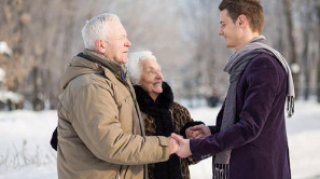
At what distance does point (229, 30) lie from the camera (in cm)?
288

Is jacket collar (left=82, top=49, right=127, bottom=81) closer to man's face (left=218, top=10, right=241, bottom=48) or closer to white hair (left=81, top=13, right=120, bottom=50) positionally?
white hair (left=81, top=13, right=120, bottom=50)

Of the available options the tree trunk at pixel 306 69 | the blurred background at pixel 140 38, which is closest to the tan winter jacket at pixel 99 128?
the blurred background at pixel 140 38

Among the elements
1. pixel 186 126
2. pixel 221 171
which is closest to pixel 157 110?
pixel 186 126

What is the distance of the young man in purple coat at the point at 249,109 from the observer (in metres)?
2.59

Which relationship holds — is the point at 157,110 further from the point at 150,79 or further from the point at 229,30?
the point at 229,30

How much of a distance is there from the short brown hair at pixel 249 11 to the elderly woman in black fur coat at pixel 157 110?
3.50 feet

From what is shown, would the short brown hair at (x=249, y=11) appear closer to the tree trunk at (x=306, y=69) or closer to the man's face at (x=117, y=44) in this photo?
the man's face at (x=117, y=44)

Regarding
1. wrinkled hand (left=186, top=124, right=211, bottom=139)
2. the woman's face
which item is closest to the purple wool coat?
wrinkled hand (left=186, top=124, right=211, bottom=139)

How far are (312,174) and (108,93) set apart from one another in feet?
20.5

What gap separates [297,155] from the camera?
938 centimetres

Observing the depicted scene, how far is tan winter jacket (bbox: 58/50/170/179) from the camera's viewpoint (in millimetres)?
2604

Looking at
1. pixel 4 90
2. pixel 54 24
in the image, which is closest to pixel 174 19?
pixel 54 24

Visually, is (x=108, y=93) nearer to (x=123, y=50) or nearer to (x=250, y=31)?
(x=123, y=50)

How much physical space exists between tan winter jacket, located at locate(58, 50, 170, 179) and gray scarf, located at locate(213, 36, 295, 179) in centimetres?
36
